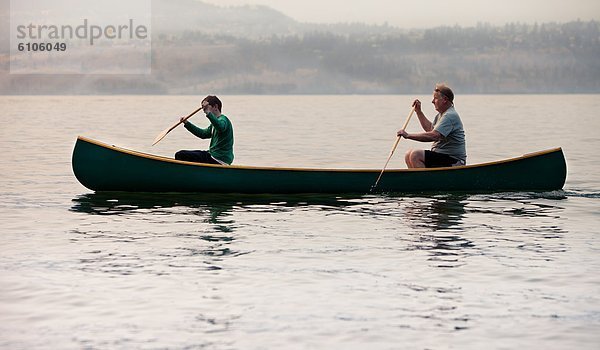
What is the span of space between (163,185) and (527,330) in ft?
30.2

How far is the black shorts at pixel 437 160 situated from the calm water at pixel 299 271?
23.3 inches

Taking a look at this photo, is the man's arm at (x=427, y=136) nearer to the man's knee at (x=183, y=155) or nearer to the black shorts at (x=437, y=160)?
the black shorts at (x=437, y=160)

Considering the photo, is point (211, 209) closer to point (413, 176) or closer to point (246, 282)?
point (413, 176)

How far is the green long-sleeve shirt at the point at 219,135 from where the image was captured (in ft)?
50.4

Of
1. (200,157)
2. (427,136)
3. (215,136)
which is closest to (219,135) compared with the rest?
(215,136)

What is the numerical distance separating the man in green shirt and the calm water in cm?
60

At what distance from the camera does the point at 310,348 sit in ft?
23.9

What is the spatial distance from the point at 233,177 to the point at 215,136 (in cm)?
65

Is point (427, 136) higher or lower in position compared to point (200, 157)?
higher

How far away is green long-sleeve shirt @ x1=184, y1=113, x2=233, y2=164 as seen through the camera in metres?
15.4

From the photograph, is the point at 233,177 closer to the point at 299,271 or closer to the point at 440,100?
the point at 440,100

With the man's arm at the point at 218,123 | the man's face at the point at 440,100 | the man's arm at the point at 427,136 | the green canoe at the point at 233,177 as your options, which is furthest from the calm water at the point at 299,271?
the man's face at the point at 440,100

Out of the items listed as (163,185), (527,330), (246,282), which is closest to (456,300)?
(527,330)

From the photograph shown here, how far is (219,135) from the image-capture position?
51.7ft
